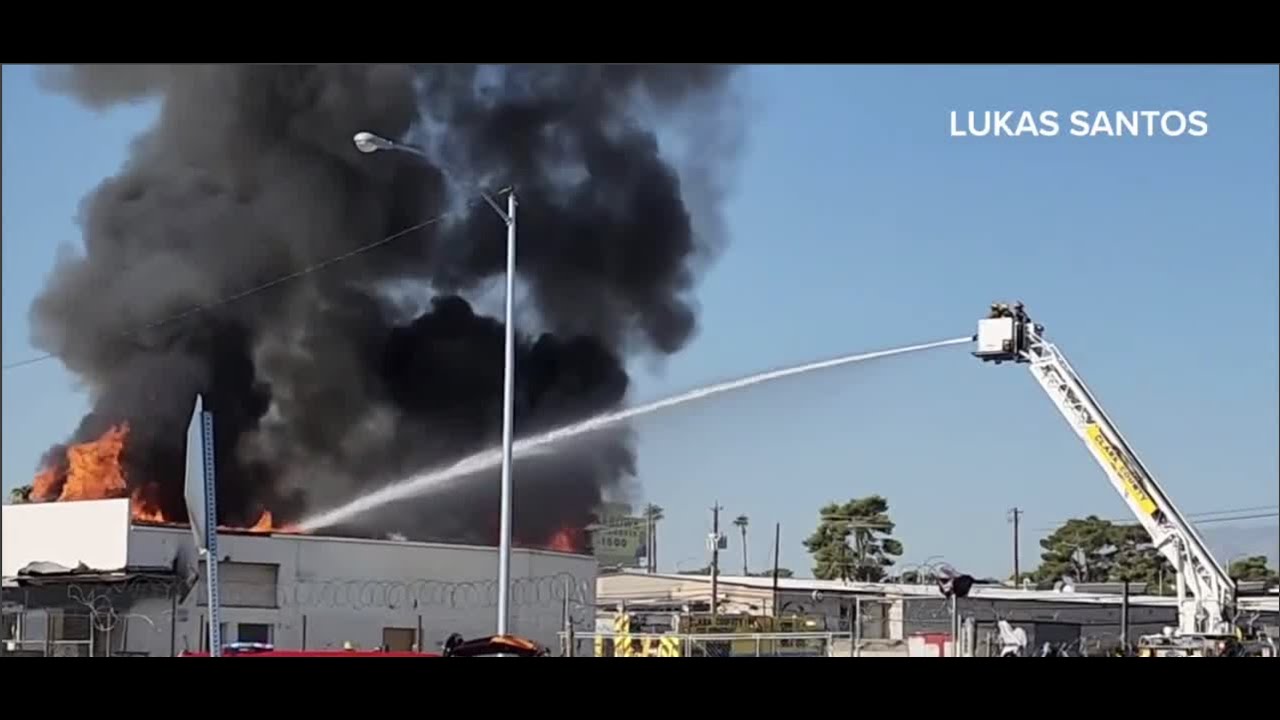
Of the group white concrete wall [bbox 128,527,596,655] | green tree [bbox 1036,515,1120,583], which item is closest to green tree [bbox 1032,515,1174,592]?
green tree [bbox 1036,515,1120,583]

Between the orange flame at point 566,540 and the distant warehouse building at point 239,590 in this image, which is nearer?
the distant warehouse building at point 239,590

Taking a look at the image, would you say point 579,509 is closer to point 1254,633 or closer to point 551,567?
point 551,567

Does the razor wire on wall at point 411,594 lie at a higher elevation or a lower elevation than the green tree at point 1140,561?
lower

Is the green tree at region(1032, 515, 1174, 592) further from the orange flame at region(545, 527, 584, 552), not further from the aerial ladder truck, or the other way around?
the orange flame at region(545, 527, 584, 552)

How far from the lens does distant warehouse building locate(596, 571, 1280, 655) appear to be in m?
24.8

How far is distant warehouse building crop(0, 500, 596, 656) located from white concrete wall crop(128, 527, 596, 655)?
0.08 feet

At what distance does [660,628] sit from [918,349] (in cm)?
586

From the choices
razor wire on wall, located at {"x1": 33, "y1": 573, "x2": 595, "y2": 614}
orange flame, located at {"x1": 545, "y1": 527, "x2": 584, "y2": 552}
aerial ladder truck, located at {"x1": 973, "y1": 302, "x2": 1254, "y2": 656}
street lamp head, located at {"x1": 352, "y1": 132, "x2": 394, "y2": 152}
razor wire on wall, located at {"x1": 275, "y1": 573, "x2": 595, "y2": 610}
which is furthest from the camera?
orange flame, located at {"x1": 545, "y1": 527, "x2": 584, "y2": 552}

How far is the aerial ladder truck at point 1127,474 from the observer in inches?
883

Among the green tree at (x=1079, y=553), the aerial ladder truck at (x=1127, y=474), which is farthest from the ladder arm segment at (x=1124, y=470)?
the green tree at (x=1079, y=553)

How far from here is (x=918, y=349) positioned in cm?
2539

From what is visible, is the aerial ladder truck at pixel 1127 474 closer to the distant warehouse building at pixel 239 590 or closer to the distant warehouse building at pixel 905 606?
the distant warehouse building at pixel 905 606

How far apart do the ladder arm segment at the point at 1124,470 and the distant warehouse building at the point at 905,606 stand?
0.91 meters
